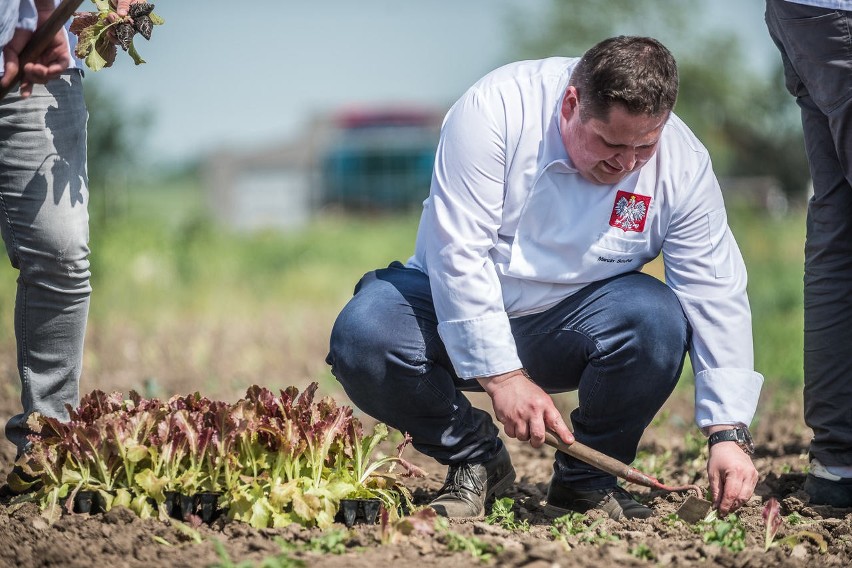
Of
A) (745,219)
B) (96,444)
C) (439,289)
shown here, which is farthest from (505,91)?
(745,219)

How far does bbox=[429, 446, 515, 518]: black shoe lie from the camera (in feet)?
9.93

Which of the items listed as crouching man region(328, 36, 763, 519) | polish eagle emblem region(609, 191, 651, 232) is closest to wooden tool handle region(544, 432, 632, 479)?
crouching man region(328, 36, 763, 519)

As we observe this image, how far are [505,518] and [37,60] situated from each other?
194 cm

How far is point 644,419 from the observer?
10.2ft

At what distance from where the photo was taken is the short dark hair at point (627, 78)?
272 centimetres

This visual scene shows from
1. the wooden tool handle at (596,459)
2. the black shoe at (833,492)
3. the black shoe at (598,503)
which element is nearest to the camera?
the wooden tool handle at (596,459)

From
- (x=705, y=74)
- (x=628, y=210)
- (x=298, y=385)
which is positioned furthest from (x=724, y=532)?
(x=705, y=74)

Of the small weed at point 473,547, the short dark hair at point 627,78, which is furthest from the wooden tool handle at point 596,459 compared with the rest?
the short dark hair at point 627,78

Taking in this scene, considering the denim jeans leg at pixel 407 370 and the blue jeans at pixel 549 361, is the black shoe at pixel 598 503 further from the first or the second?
the denim jeans leg at pixel 407 370

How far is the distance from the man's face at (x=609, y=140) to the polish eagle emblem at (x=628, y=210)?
0.08 meters

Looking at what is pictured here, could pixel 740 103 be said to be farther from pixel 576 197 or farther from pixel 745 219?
pixel 576 197

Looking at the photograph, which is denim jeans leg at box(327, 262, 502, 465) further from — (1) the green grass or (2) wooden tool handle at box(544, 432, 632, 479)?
(1) the green grass

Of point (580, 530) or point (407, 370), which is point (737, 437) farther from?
point (407, 370)

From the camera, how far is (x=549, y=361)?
125 inches
